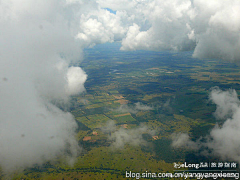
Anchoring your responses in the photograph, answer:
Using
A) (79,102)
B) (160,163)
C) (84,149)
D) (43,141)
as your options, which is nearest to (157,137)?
(160,163)

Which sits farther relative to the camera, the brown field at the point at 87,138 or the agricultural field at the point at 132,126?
the brown field at the point at 87,138

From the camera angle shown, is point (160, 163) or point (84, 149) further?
point (84, 149)

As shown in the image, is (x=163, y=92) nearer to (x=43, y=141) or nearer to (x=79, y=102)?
(x=79, y=102)

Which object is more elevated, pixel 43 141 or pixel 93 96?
pixel 93 96

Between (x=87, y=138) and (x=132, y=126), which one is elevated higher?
(x=132, y=126)

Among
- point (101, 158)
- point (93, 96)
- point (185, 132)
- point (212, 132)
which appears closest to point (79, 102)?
point (93, 96)

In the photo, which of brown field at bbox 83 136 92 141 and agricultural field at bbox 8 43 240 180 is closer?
agricultural field at bbox 8 43 240 180

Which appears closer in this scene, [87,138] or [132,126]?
[87,138]

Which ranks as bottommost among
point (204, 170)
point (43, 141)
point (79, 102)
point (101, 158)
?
point (204, 170)

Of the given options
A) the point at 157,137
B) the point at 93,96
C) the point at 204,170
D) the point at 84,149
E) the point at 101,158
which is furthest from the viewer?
the point at 93,96

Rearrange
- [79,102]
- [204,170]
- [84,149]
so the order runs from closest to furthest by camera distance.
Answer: [204,170] → [84,149] → [79,102]
